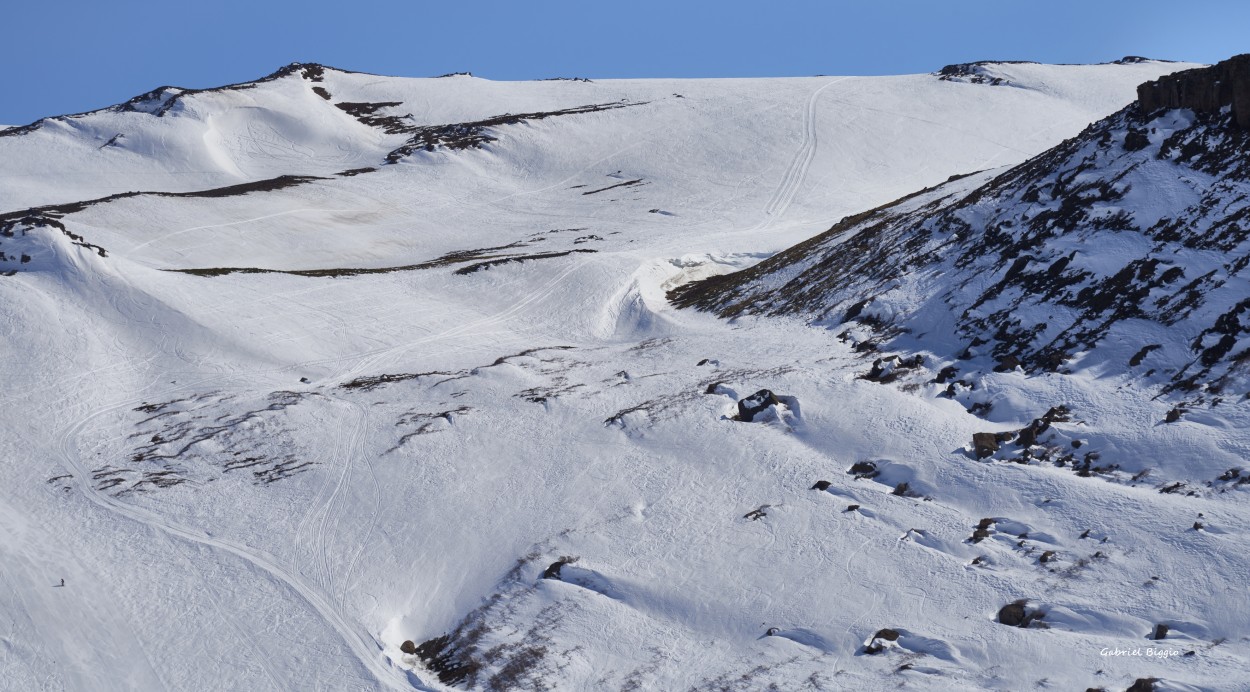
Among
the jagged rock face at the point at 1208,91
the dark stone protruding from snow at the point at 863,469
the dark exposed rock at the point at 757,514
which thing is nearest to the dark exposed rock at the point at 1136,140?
the jagged rock face at the point at 1208,91

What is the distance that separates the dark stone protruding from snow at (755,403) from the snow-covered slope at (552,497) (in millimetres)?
204

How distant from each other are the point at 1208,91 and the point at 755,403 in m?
21.4

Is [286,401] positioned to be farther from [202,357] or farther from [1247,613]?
[1247,613]

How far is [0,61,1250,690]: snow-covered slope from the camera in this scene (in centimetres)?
2072

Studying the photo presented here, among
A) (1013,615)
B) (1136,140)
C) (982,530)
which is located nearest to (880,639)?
(1013,615)

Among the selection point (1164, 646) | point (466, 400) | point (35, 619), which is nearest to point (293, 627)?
point (35, 619)

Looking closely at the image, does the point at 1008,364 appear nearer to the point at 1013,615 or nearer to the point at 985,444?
the point at 985,444

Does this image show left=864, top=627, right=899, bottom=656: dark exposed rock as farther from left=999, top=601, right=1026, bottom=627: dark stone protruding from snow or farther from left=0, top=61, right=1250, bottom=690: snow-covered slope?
left=999, top=601, right=1026, bottom=627: dark stone protruding from snow

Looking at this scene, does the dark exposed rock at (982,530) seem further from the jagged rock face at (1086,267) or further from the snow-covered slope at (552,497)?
the jagged rock face at (1086,267)

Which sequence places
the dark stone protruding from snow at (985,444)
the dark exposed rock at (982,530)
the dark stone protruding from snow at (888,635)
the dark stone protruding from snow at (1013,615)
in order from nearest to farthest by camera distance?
the dark stone protruding from snow at (1013,615)
the dark stone protruding from snow at (888,635)
the dark exposed rock at (982,530)
the dark stone protruding from snow at (985,444)

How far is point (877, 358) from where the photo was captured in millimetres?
32719

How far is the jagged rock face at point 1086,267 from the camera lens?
27.4 metres

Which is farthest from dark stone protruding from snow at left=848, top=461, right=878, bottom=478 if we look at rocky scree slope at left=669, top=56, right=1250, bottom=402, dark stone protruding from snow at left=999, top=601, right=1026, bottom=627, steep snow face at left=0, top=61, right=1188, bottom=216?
steep snow face at left=0, top=61, right=1188, bottom=216

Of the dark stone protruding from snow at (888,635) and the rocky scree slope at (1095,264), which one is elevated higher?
the rocky scree slope at (1095,264)
